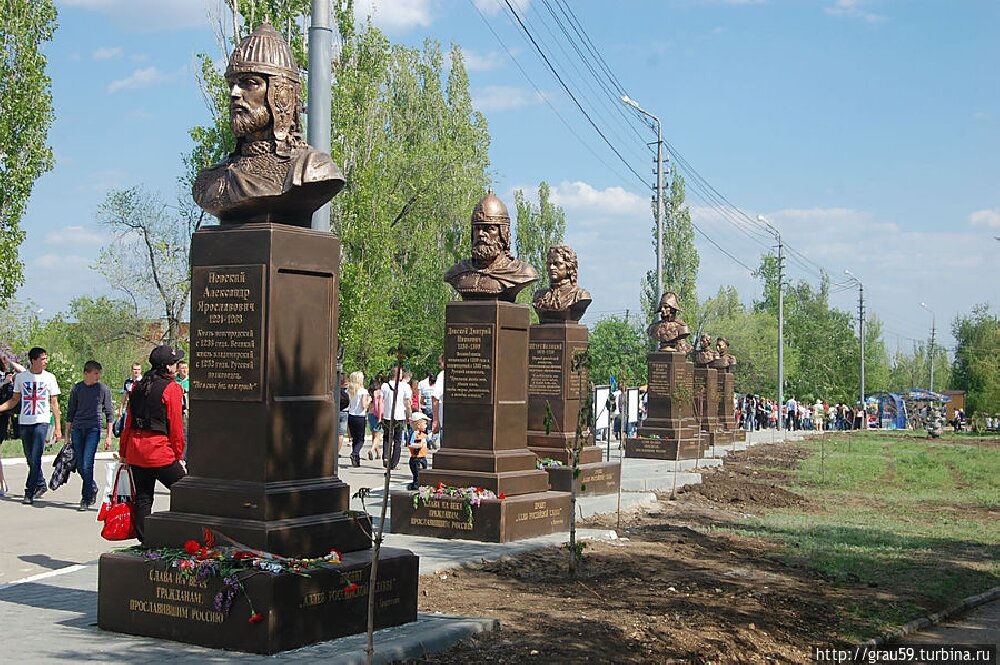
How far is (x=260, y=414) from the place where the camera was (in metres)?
7.39

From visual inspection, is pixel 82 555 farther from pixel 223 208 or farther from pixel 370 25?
pixel 370 25

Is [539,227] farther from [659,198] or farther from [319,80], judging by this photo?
[319,80]

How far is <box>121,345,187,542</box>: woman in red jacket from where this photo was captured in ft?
30.2

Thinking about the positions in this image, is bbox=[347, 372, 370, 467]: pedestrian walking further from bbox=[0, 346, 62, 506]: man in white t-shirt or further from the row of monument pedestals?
the row of monument pedestals

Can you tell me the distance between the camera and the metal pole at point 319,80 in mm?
11039

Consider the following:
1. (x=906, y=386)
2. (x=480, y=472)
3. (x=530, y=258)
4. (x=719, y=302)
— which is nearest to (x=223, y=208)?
(x=480, y=472)

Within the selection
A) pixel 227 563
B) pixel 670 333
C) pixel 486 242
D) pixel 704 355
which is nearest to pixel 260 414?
pixel 227 563

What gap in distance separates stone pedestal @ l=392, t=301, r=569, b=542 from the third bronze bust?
473 cm

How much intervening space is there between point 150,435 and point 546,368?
368 inches

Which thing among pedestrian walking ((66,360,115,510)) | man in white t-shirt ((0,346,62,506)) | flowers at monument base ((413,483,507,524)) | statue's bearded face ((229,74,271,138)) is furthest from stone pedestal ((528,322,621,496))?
statue's bearded face ((229,74,271,138))

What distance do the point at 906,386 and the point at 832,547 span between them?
11485 centimetres

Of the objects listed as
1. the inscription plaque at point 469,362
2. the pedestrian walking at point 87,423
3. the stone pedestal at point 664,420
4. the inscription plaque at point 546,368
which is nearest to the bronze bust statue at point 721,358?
the stone pedestal at point 664,420

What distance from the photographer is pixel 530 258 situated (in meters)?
56.9

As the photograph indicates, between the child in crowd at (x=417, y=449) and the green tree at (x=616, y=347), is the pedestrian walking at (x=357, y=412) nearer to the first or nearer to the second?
the child in crowd at (x=417, y=449)
